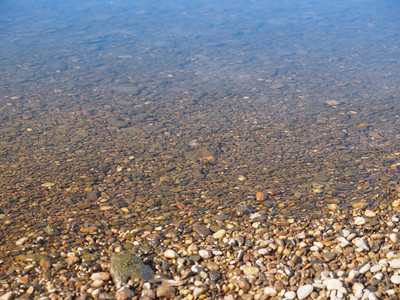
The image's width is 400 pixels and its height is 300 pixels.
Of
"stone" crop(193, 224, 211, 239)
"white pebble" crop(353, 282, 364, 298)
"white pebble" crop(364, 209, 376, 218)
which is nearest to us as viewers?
"white pebble" crop(353, 282, 364, 298)

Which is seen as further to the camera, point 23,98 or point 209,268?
point 23,98

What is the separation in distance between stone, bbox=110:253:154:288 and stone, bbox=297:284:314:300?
118 cm

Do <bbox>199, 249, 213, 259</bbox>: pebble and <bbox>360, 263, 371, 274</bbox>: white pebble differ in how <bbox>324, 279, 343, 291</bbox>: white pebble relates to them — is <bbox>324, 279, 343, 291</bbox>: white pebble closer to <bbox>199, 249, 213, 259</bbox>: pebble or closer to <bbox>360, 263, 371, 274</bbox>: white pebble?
<bbox>360, 263, 371, 274</bbox>: white pebble

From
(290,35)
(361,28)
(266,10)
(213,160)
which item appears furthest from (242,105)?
(266,10)

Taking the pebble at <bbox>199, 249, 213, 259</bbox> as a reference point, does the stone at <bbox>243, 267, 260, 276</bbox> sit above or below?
above

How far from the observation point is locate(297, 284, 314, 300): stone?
3271 millimetres

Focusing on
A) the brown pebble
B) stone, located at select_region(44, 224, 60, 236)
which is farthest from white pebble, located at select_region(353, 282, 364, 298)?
stone, located at select_region(44, 224, 60, 236)

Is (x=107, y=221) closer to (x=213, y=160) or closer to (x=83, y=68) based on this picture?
(x=213, y=160)

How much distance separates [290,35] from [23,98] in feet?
30.9

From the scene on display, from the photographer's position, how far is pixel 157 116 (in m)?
8.25

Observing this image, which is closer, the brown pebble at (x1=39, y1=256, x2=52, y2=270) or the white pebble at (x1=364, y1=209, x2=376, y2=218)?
the brown pebble at (x1=39, y1=256, x2=52, y2=270)

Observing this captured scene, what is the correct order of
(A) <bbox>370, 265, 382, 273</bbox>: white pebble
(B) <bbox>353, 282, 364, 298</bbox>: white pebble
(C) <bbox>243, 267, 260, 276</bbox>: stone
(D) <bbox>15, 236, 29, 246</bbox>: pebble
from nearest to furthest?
(B) <bbox>353, 282, 364, 298</bbox>: white pebble, (A) <bbox>370, 265, 382, 273</bbox>: white pebble, (C) <bbox>243, 267, 260, 276</bbox>: stone, (D) <bbox>15, 236, 29, 246</bbox>: pebble

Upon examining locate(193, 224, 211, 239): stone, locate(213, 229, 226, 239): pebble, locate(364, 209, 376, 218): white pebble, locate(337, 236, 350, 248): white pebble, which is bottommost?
locate(364, 209, 376, 218): white pebble

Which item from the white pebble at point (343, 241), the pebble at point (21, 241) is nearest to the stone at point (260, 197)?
the white pebble at point (343, 241)
